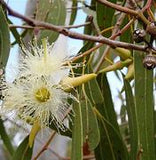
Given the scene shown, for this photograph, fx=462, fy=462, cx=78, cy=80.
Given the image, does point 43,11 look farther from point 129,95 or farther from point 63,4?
point 129,95

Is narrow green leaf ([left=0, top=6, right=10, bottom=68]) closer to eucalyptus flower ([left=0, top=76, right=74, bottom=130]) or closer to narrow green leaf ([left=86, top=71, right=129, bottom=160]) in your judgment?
eucalyptus flower ([left=0, top=76, right=74, bottom=130])

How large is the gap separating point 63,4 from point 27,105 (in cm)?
48

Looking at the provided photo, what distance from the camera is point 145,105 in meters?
1.28

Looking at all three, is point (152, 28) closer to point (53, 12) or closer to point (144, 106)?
point (144, 106)

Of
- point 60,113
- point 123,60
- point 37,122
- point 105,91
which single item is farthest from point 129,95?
point 37,122

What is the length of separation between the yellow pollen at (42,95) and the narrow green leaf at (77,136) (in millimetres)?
133

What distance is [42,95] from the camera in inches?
45.6

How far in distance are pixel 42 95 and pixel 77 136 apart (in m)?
→ 0.15

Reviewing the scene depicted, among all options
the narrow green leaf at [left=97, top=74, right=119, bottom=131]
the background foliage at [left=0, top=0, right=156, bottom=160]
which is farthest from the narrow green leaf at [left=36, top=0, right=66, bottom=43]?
the narrow green leaf at [left=97, top=74, right=119, bottom=131]

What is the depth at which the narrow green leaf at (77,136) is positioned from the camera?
1.19 metres

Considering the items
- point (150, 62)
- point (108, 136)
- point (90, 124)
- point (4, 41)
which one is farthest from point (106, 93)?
point (150, 62)

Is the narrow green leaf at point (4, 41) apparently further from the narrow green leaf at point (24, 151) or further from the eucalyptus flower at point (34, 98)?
the narrow green leaf at point (24, 151)

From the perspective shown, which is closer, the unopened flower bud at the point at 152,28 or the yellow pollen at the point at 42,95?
the unopened flower bud at the point at 152,28

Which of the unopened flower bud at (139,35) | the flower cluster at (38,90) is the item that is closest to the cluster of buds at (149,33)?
the unopened flower bud at (139,35)
